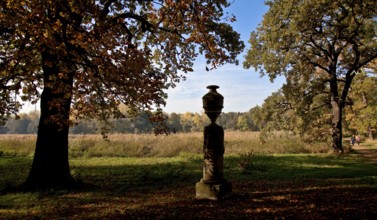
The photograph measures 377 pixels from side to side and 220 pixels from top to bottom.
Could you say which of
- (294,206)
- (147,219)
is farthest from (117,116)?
(294,206)

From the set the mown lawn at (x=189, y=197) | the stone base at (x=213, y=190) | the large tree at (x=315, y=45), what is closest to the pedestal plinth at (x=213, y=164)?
the stone base at (x=213, y=190)

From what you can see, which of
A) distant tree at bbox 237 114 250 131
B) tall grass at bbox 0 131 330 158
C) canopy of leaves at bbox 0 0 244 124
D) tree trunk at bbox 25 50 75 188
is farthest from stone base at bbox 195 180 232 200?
distant tree at bbox 237 114 250 131

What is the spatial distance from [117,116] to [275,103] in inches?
648

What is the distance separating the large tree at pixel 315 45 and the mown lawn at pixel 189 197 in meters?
9.47

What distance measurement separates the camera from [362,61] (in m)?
21.9

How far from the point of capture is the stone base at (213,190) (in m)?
7.86

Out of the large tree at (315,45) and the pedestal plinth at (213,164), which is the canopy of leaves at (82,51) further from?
the large tree at (315,45)

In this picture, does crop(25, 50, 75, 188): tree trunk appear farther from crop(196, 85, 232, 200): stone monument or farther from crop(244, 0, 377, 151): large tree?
crop(244, 0, 377, 151): large tree

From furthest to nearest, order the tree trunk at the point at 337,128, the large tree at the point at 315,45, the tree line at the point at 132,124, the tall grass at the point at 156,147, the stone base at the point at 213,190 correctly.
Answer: the tree line at the point at 132,124, the tall grass at the point at 156,147, the tree trunk at the point at 337,128, the large tree at the point at 315,45, the stone base at the point at 213,190

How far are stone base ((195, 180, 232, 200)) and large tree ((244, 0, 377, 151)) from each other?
47.4 feet

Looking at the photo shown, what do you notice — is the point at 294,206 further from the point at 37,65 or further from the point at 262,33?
the point at 262,33

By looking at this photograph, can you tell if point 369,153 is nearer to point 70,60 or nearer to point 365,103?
point 365,103

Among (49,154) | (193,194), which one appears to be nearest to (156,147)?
(49,154)

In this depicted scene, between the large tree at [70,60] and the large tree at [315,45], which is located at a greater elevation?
the large tree at [315,45]
